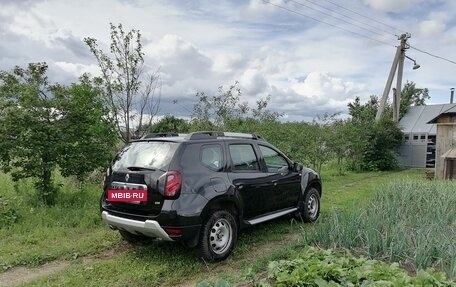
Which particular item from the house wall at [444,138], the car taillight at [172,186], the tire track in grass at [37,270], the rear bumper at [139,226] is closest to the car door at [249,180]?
the car taillight at [172,186]

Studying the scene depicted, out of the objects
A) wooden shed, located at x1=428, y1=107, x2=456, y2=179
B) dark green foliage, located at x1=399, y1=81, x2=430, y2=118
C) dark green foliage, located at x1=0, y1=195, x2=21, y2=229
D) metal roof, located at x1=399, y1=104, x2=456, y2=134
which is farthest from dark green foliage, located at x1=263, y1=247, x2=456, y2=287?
dark green foliage, located at x1=399, y1=81, x2=430, y2=118

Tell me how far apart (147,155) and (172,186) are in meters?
0.70

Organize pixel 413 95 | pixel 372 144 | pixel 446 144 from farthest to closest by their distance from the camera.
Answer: pixel 413 95
pixel 372 144
pixel 446 144

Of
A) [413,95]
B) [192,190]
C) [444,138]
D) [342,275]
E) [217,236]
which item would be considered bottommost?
[217,236]

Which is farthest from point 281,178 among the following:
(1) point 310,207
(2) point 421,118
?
(2) point 421,118

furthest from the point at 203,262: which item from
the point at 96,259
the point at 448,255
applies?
the point at 448,255

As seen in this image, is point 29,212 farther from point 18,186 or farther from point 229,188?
point 229,188

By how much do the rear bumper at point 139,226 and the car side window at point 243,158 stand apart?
1437 mm

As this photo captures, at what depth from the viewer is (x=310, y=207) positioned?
23.0 ft

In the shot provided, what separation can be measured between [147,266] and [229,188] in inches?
56.8

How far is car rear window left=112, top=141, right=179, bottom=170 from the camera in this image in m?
4.73

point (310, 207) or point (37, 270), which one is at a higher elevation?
point (310, 207)

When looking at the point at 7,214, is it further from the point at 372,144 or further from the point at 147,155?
the point at 372,144

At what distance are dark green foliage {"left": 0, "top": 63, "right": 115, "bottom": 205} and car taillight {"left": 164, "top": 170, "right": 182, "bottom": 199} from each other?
138 inches
